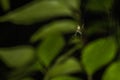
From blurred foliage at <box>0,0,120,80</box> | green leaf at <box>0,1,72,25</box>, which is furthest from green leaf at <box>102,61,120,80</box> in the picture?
green leaf at <box>0,1,72,25</box>

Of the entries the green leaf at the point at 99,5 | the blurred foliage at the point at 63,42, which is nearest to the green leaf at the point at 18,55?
the blurred foliage at the point at 63,42

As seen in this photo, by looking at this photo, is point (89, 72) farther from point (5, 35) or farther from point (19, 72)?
point (5, 35)

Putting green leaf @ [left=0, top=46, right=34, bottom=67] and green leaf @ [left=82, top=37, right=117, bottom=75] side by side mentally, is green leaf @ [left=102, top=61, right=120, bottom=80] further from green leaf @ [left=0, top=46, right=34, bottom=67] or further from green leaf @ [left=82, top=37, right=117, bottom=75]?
green leaf @ [left=0, top=46, right=34, bottom=67]

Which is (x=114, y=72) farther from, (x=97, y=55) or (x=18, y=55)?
(x=18, y=55)

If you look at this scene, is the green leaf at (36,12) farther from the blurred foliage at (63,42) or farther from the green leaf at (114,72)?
the green leaf at (114,72)

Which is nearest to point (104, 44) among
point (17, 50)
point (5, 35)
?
point (17, 50)

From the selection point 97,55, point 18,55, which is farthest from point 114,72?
point 18,55
